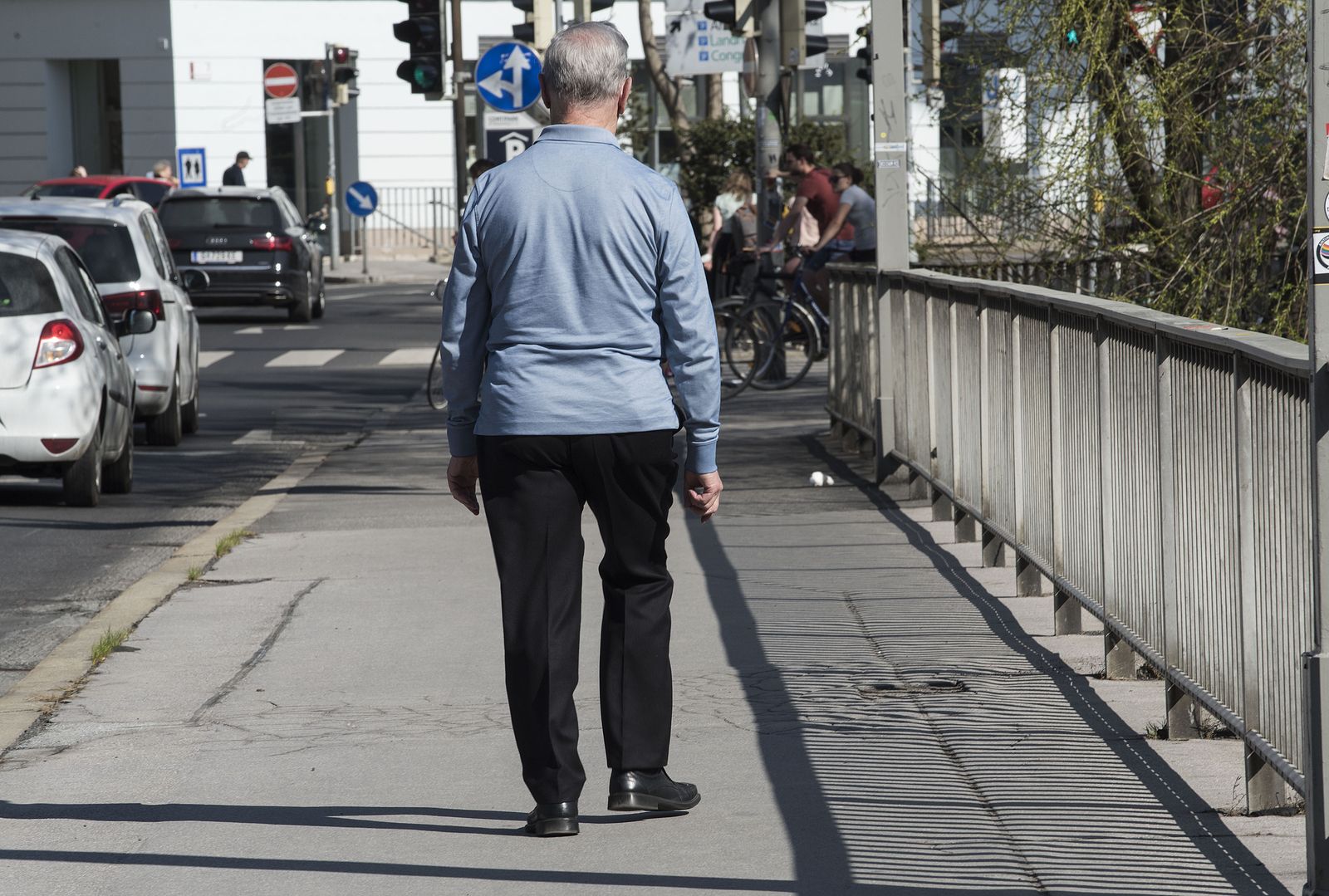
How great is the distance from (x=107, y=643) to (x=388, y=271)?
118 ft

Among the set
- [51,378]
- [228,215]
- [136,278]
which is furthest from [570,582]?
[228,215]

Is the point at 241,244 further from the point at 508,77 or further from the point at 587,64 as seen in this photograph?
the point at 587,64

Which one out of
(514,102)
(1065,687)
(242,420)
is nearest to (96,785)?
(1065,687)

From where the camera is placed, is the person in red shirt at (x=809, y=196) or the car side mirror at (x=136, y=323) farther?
the person in red shirt at (x=809, y=196)

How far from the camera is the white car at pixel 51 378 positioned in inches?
439

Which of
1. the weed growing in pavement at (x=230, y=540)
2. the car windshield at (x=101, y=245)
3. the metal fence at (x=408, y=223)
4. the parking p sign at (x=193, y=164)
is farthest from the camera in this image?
the metal fence at (x=408, y=223)

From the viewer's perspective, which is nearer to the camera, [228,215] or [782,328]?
[782,328]

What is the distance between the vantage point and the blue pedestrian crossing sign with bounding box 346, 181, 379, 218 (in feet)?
127

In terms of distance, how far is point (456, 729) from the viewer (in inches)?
232

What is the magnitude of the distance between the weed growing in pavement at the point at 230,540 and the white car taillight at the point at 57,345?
65.7 inches

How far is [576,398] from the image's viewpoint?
4684mm

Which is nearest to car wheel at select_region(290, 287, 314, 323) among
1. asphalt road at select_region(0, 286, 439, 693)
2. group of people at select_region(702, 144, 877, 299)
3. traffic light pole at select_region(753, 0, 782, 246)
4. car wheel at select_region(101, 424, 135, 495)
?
asphalt road at select_region(0, 286, 439, 693)

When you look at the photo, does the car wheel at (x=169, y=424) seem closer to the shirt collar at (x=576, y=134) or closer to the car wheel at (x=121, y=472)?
the car wheel at (x=121, y=472)

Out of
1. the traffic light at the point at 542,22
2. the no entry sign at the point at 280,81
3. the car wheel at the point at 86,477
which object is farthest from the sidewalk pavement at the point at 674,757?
the no entry sign at the point at 280,81
